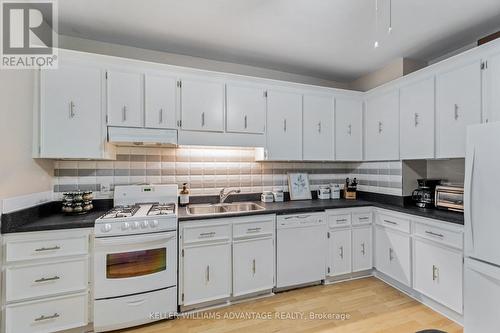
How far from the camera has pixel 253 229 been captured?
2395 mm

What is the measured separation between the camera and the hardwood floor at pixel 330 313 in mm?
1980

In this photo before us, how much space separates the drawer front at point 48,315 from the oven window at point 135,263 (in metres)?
0.29

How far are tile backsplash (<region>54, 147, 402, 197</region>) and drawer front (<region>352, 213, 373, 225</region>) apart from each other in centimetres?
41

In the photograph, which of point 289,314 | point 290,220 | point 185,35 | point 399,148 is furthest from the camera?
point 399,148

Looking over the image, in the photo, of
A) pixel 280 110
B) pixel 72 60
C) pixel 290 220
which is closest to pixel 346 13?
pixel 280 110

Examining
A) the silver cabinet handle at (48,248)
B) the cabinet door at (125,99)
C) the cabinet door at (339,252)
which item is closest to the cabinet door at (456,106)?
the cabinet door at (339,252)

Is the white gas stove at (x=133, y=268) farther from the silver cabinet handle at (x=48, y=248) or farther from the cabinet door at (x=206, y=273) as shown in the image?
the silver cabinet handle at (x=48, y=248)

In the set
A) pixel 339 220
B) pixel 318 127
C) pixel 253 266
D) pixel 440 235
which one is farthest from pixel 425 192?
pixel 253 266

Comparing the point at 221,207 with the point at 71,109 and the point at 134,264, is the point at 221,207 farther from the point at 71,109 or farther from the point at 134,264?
the point at 71,109

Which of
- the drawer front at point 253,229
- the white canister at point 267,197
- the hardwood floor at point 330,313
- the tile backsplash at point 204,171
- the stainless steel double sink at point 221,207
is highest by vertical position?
the tile backsplash at point 204,171

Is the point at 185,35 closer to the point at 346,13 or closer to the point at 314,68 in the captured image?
the point at 346,13

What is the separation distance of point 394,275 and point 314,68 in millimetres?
2724

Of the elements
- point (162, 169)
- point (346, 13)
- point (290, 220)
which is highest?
point (346, 13)

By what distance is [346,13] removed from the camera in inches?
79.4
